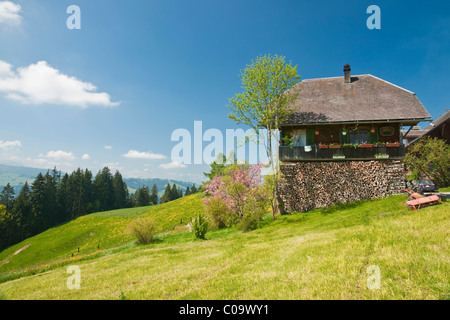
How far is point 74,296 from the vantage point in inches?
253

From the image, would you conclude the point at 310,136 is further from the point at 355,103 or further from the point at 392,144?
the point at 392,144

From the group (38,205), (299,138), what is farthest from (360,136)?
(38,205)

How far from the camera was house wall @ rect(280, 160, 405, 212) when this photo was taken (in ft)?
59.2

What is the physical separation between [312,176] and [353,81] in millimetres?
11922

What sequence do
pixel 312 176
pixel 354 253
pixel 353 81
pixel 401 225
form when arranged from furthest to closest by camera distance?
pixel 353 81 < pixel 312 176 < pixel 401 225 < pixel 354 253

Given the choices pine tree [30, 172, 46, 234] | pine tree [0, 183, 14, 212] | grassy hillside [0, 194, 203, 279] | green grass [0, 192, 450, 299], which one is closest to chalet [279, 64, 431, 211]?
green grass [0, 192, 450, 299]

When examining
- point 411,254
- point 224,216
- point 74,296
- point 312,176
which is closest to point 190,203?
point 224,216

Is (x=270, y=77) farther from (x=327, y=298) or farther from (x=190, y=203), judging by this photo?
(x=190, y=203)

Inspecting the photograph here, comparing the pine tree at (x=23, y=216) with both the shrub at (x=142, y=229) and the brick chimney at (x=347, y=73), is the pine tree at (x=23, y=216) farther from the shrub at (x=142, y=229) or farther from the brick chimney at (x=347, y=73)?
the brick chimney at (x=347, y=73)

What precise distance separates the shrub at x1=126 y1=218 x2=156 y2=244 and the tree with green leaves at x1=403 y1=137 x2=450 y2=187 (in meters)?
26.6

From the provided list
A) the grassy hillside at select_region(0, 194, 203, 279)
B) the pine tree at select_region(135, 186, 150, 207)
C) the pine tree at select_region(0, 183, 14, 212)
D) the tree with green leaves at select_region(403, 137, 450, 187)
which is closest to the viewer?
the tree with green leaves at select_region(403, 137, 450, 187)

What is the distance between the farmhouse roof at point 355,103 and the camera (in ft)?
60.0

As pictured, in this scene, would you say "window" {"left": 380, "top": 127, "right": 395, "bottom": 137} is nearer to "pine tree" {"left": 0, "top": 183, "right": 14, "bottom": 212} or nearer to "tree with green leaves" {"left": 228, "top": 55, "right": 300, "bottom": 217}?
"tree with green leaves" {"left": 228, "top": 55, "right": 300, "bottom": 217}
